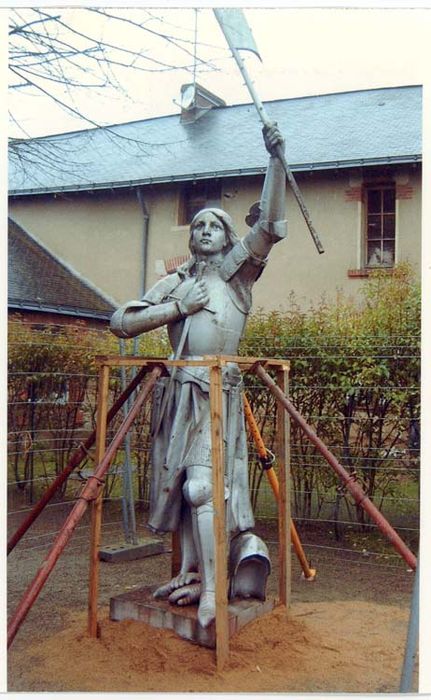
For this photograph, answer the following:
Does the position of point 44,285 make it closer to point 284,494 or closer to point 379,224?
point 379,224

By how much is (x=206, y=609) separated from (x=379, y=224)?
290 inches

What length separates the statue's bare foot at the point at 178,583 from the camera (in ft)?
11.8

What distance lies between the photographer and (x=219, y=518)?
10.6 ft

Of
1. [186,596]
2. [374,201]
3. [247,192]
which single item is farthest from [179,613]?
[247,192]

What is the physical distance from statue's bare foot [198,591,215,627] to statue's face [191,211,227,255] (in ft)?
5.82

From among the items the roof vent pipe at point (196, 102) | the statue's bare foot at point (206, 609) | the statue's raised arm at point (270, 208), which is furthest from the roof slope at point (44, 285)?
the statue's bare foot at point (206, 609)

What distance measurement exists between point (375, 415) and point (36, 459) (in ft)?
11.7

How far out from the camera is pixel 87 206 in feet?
36.7

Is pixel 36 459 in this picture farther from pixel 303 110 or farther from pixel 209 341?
pixel 303 110

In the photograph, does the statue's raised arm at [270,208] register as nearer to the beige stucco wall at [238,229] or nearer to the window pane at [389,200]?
the beige stucco wall at [238,229]

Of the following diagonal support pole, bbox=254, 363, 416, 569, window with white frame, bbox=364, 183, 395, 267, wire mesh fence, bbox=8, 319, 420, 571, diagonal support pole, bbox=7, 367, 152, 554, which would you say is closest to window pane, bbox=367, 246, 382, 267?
window with white frame, bbox=364, 183, 395, 267

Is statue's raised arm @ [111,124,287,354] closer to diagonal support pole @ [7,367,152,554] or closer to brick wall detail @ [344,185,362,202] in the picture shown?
diagonal support pole @ [7,367,152,554]

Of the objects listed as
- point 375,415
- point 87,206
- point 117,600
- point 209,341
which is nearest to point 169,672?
point 117,600

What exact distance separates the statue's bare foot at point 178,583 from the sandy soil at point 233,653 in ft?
0.63
